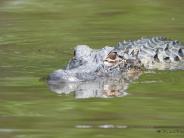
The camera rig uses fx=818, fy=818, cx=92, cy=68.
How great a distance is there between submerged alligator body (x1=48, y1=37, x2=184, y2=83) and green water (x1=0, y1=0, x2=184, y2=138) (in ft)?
1.23

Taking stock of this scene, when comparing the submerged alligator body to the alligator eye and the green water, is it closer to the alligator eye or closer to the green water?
the alligator eye

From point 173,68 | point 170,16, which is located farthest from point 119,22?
point 173,68

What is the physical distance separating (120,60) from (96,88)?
4.27ft

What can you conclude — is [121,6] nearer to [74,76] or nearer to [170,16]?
[170,16]

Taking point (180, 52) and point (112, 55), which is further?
point (180, 52)

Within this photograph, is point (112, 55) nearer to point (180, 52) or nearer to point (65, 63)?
point (65, 63)

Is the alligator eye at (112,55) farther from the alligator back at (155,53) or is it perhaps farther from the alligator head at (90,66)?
the alligator back at (155,53)

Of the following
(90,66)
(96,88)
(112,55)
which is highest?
(112,55)

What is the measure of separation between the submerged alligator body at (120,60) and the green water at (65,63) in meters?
0.37

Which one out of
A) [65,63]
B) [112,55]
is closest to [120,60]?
[112,55]

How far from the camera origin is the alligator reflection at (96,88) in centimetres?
895

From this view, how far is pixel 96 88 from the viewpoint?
30.3ft

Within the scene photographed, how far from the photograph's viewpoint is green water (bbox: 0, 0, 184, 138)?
24.6 ft

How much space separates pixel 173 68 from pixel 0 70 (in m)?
2.24
